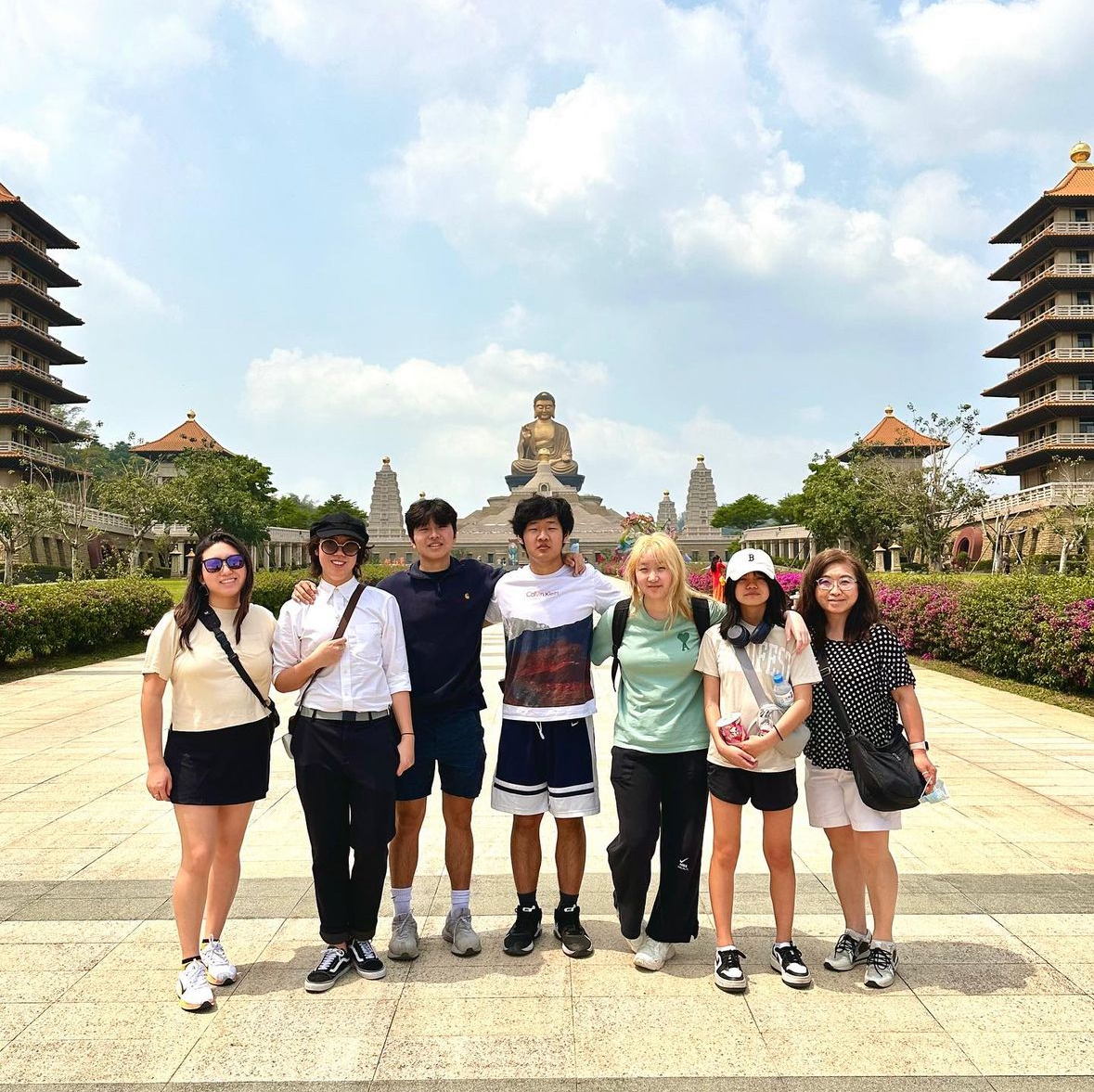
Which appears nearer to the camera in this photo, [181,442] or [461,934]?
[461,934]

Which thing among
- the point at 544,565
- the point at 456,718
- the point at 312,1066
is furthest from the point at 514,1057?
the point at 544,565

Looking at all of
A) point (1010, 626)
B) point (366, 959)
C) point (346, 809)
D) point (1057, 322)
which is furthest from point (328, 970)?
point (1057, 322)

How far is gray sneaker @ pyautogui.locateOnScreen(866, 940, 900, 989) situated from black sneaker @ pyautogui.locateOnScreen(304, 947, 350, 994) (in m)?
1.96

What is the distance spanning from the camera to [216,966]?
333 centimetres

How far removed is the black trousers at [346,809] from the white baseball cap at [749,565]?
1464 millimetres

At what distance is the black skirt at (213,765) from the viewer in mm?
3332

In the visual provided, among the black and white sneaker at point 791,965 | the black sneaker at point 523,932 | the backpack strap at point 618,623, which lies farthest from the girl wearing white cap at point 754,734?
the black sneaker at point 523,932

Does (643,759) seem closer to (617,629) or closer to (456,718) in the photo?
(617,629)

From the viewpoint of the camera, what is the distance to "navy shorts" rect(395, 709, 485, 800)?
12.1 ft

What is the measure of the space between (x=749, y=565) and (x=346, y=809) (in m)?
1.83

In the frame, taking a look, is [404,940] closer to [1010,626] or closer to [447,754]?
[447,754]

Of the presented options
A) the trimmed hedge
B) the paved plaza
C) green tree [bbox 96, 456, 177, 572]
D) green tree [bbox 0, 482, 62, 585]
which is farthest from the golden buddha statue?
the paved plaza

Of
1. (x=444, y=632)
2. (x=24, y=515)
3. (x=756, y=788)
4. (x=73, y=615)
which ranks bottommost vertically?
(x=756, y=788)

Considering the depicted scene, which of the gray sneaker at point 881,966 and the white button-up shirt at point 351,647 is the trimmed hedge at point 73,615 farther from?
the gray sneaker at point 881,966
